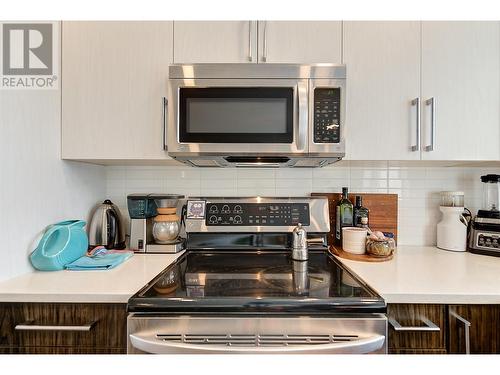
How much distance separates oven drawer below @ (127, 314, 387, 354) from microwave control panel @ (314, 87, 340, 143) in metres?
0.70

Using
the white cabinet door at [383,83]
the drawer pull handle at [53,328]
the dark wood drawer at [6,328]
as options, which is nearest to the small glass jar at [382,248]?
the white cabinet door at [383,83]

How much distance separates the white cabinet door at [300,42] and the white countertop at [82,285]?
1040 millimetres

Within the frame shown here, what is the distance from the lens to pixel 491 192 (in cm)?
157

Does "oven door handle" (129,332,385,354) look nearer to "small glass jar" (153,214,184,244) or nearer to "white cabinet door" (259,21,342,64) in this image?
"small glass jar" (153,214,184,244)

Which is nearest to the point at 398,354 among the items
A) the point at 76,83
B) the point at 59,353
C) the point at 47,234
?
the point at 59,353

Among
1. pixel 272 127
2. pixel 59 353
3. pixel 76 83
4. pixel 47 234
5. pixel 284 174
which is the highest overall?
pixel 76 83

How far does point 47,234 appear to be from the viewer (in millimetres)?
1209

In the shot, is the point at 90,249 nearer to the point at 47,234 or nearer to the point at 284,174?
the point at 47,234

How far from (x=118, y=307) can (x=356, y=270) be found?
91 centimetres

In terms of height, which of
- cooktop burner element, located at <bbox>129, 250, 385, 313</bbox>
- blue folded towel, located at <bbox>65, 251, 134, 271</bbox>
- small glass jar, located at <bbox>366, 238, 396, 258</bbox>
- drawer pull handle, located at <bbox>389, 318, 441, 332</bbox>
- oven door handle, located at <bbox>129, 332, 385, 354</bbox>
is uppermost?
small glass jar, located at <bbox>366, 238, 396, 258</bbox>

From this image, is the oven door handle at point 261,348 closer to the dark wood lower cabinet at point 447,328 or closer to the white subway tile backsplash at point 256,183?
the dark wood lower cabinet at point 447,328

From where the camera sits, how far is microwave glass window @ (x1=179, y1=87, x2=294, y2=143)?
1.23m

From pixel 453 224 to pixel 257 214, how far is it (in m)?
1.03

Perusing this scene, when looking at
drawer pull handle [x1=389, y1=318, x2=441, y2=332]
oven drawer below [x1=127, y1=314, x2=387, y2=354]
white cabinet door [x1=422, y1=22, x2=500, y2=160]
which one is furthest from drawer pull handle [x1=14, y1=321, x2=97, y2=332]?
white cabinet door [x1=422, y1=22, x2=500, y2=160]
